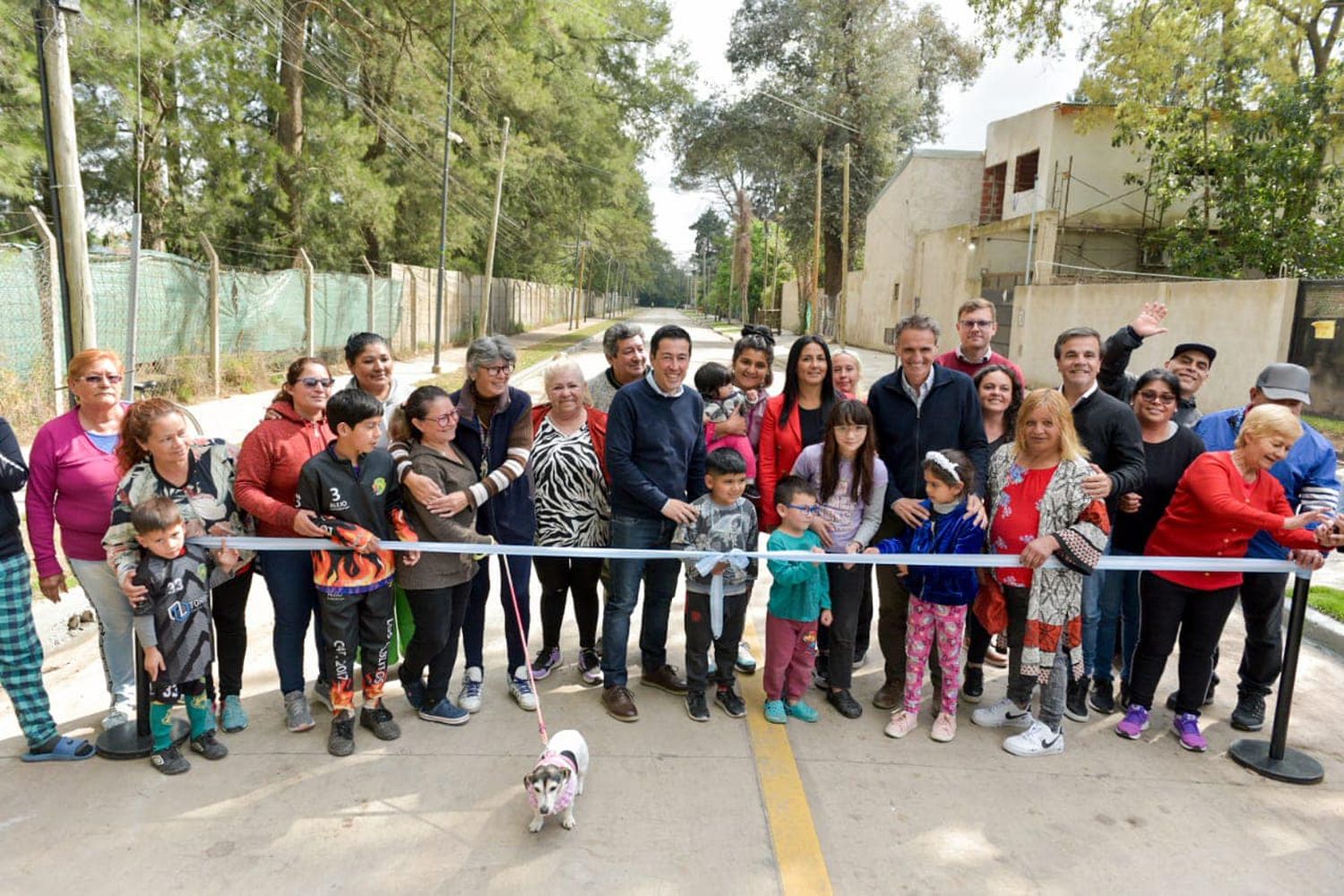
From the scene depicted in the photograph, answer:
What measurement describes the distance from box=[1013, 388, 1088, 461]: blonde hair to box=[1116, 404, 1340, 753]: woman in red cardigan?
1.90ft

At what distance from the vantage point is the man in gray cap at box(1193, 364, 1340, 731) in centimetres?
396

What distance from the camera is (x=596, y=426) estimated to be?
4.46 m

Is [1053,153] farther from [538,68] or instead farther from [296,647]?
[296,647]

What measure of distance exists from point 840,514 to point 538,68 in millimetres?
27136

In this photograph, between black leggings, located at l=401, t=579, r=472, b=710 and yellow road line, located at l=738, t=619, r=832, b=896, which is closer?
yellow road line, located at l=738, t=619, r=832, b=896

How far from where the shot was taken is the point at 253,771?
3.55 meters

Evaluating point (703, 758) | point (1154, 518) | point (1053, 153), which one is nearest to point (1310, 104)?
point (1053, 153)

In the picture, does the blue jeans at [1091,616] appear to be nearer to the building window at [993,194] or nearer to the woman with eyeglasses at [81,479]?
the woman with eyeglasses at [81,479]

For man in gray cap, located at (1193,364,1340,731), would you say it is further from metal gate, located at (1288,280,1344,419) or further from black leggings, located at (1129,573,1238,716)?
metal gate, located at (1288,280,1344,419)

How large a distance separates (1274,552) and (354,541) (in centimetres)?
428

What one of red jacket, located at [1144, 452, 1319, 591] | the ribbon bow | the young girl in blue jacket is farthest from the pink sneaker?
red jacket, located at [1144, 452, 1319, 591]

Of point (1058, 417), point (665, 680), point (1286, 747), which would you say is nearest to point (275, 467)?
point (665, 680)

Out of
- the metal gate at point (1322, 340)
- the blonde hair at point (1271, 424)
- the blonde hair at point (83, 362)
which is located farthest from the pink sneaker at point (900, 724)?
the metal gate at point (1322, 340)

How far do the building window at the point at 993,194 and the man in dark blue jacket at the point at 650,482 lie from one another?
26.9 metres
